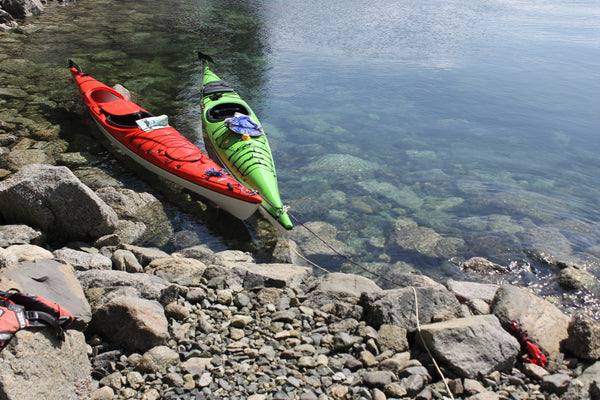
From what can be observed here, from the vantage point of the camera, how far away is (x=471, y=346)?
402 centimetres

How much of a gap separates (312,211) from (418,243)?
2116mm

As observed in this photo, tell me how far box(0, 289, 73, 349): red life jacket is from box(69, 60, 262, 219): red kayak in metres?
4.41

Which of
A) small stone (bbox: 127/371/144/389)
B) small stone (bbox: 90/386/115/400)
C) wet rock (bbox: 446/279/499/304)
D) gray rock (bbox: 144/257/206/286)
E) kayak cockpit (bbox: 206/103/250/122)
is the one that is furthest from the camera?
kayak cockpit (bbox: 206/103/250/122)

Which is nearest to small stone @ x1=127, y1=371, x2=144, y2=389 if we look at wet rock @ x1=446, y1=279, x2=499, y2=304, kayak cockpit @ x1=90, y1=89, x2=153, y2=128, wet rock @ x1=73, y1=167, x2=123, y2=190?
wet rock @ x1=446, y1=279, x2=499, y2=304

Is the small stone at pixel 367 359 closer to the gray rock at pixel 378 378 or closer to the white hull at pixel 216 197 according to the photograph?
the gray rock at pixel 378 378

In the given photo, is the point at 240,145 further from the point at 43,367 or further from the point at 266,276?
the point at 43,367

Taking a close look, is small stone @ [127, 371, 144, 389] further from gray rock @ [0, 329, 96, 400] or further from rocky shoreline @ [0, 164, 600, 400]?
gray rock @ [0, 329, 96, 400]

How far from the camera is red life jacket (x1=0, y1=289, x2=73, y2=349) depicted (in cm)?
307

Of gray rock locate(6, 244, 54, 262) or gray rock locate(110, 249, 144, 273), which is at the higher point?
gray rock locate(6, 244, 54, 262)

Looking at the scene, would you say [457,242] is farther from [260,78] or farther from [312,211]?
[260,78]

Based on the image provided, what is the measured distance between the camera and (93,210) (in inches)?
259

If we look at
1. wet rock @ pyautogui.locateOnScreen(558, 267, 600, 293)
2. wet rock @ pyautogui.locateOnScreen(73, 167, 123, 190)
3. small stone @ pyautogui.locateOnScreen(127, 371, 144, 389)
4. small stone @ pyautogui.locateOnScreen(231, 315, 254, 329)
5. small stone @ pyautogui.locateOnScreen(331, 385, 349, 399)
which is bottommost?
wet rock @ pyautogui.locateOnScreen(73, 167, 123, 190)

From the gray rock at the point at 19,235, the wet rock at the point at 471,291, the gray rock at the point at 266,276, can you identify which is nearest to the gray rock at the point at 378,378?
the gray rock at the point at 266,276

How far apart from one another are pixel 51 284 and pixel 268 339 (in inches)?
79.9
